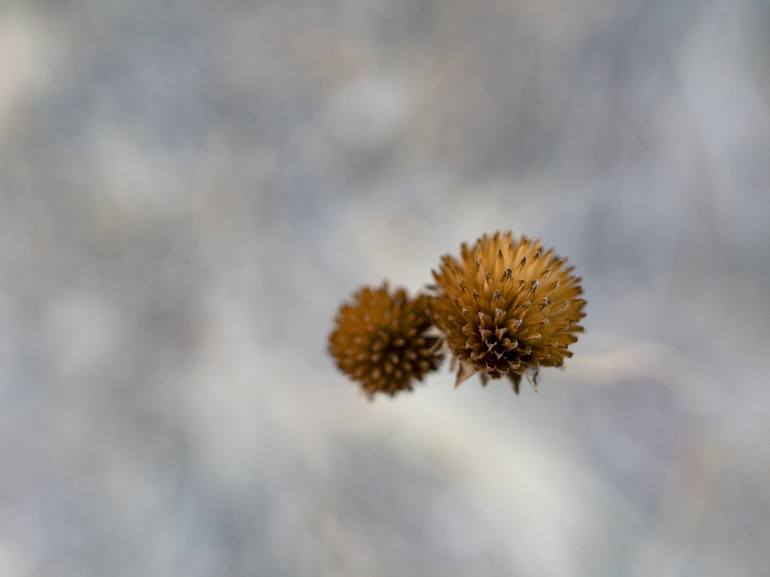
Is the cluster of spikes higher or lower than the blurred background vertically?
lower

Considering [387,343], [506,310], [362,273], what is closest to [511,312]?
[506,310]

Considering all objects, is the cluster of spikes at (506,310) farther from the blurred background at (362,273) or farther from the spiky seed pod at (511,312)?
the blurred background at (362,273)

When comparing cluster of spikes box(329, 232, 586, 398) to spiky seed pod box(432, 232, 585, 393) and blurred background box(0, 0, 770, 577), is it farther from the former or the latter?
blurred background box(0, 0, 770, 577)

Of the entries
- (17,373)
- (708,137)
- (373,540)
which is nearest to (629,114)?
(708,137)

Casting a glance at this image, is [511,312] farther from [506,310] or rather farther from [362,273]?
[362,273]

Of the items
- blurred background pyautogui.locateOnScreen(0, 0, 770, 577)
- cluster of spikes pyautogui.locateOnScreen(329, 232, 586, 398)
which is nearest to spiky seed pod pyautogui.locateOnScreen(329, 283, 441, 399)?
cluster of spikes pyautogui.locateOnScreen(329, 232, 586, 398)

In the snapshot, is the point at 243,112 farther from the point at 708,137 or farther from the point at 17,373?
the point at 708,137
